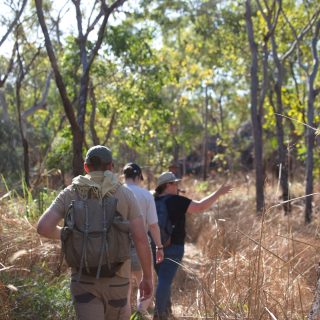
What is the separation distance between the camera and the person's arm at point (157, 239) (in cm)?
616

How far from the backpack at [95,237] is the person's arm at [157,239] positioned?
198 cm

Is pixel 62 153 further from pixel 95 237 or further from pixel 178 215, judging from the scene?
pixel 95 237

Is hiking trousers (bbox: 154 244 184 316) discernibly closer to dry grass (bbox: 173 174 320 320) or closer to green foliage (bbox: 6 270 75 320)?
dry grass (bbox: 173 174 320 320)

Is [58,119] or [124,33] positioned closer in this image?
[124,33]

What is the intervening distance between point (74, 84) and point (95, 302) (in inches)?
470

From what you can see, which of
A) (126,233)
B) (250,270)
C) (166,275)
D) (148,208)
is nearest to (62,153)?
(166,275)

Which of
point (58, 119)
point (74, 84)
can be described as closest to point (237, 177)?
point (58, 119)

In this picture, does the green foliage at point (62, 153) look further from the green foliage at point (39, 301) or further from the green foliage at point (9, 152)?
the green foliage at point (39, 301)

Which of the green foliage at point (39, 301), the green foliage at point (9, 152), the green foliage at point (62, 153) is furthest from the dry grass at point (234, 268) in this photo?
the green foliage at point (9, 152)

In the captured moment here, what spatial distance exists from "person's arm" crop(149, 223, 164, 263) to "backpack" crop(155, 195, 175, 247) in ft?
1.46

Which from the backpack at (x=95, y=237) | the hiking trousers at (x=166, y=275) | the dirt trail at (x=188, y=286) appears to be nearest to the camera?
the backpack at (x=95, y=237)

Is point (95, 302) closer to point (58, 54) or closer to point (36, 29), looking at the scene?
point (36, 29)

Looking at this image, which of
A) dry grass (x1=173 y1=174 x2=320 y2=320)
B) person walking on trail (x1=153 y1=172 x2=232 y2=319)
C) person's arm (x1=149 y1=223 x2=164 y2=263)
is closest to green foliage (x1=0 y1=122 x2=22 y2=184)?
dry grass (x1=173 y1=174 x2=320 y2=320)

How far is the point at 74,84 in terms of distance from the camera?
621 inches
